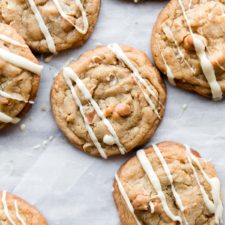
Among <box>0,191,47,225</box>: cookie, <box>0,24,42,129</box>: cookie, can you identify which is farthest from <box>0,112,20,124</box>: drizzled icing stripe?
<box>0,191,47,225</box>: cookie

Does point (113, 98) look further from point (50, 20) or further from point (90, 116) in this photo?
point (50, 20)

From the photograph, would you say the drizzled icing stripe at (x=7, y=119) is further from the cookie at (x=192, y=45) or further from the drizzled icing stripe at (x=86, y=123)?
the cookie at (x=192, y=45)

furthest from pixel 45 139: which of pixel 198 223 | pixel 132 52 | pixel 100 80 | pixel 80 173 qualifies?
pixel 198 223

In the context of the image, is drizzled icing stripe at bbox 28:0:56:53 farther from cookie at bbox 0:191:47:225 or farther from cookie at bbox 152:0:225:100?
cookie at bbox 0:191:47:225

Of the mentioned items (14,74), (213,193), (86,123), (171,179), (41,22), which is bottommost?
(213,193)

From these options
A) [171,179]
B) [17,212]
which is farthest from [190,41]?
[17,212]

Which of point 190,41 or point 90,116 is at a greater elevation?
point 190,41
